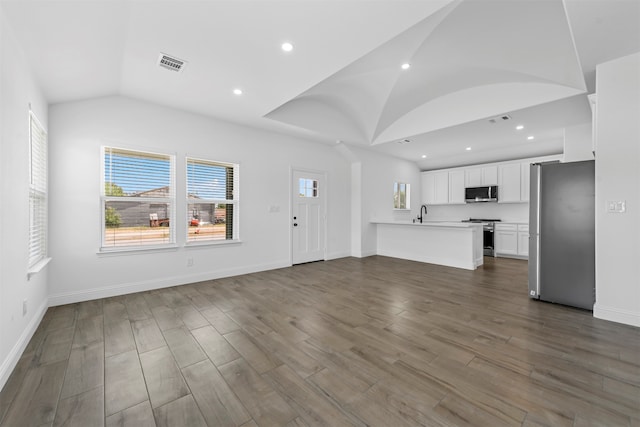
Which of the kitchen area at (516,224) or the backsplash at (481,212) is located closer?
the kitchen area at (516,224)

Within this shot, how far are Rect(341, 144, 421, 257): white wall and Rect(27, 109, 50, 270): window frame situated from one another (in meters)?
4.96

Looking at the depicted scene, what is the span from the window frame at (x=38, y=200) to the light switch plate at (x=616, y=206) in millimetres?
5885

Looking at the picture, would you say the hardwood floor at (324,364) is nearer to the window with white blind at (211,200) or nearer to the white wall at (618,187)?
the white wall at (618,187)

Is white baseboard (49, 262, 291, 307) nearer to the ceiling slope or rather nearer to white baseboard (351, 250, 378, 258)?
white baseboard (351, 250, 378, 258)

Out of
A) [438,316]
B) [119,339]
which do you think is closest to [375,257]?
[438,316]

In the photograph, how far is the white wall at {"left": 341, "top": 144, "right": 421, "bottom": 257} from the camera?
6.64 meters

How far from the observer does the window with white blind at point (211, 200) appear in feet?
14.3

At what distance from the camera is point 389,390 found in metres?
1.75

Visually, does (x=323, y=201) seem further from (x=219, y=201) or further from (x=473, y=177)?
(x=473, y=177)

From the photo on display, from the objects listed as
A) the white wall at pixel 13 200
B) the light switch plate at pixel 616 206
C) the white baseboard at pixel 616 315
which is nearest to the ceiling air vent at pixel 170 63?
the white wall at pixel 13 200

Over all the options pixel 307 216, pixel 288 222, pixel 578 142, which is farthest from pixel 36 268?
pixel 578 142

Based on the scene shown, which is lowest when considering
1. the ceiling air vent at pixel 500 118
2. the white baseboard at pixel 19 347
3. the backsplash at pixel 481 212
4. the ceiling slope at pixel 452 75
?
the white baseboard at pixel 19 347

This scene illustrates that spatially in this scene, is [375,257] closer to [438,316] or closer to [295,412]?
[438,316]

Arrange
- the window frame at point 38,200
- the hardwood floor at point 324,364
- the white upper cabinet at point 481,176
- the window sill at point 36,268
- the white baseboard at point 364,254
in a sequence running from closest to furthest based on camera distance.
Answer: the hardwood floor at point 324,364
the window sill at point 36,268
the window frame at point 38,200
the white baseboard at point 364,254
the white upper cabinet at point 481,176
